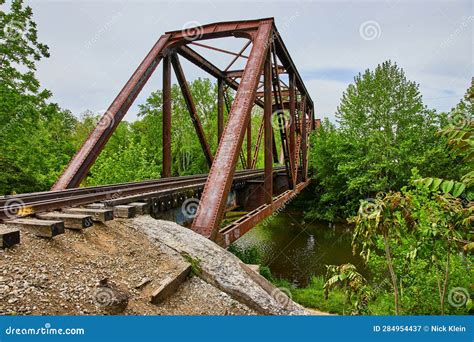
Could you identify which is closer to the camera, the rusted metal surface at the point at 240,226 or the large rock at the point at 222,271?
the large rock at the point at 222,271

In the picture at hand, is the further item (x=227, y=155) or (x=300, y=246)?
(x=300, y=246)

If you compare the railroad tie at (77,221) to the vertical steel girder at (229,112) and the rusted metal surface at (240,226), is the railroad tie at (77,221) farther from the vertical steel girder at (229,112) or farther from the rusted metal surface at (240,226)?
the rusted metal surface at (240,226)

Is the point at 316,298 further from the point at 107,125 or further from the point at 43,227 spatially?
the point at 43,227

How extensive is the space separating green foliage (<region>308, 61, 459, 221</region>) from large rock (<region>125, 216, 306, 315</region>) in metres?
18.1

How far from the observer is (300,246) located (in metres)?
18.0

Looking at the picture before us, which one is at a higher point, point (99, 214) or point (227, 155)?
point (227, 155)

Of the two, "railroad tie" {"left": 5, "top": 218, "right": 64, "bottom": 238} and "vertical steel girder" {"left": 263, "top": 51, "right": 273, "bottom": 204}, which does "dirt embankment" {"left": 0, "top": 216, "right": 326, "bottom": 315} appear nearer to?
"railroad tie" {"left": 5, "top": 218, "right": 64, "bottom": 238}

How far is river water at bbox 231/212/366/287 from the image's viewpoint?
13791 mm

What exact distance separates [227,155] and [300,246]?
45.4ft

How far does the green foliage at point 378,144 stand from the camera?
800 inches

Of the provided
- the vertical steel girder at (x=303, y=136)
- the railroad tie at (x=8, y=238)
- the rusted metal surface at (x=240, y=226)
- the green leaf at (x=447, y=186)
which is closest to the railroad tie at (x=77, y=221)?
the railroad tie at (x=8, y=238)

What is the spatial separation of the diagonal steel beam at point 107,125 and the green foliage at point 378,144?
15.9 meters

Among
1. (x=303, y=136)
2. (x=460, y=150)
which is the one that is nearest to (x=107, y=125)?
(x=460, y=150)

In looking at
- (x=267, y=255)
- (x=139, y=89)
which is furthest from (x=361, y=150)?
(x=139, y=89)
